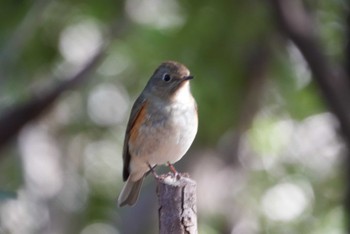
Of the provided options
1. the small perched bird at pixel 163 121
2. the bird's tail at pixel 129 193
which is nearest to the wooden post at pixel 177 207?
the small perched bird at pixel 163 121

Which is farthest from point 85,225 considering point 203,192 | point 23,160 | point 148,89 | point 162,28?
point 148,89

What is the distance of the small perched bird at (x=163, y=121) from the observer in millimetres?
7496

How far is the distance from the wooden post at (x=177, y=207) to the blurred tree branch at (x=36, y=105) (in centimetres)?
508

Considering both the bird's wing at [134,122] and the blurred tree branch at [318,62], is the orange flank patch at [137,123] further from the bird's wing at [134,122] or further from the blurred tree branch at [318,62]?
the blurred tree branch at [318,62]

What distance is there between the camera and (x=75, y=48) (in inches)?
581

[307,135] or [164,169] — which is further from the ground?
[307,135]

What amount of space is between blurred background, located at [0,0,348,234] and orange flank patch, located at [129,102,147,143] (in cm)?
324

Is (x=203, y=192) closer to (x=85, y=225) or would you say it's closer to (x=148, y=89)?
(x=85, y=225)

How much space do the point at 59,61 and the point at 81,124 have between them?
7.59ft

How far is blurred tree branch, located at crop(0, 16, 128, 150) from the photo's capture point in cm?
1093

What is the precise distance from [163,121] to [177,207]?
6.36ft

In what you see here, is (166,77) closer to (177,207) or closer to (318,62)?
(177,207)

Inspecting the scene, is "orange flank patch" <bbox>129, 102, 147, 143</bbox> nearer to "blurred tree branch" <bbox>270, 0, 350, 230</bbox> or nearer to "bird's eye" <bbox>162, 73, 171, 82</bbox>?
"bird's eye" <bbox>162, 73, 171, 82</bbox>

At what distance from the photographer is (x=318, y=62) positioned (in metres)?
10.3
